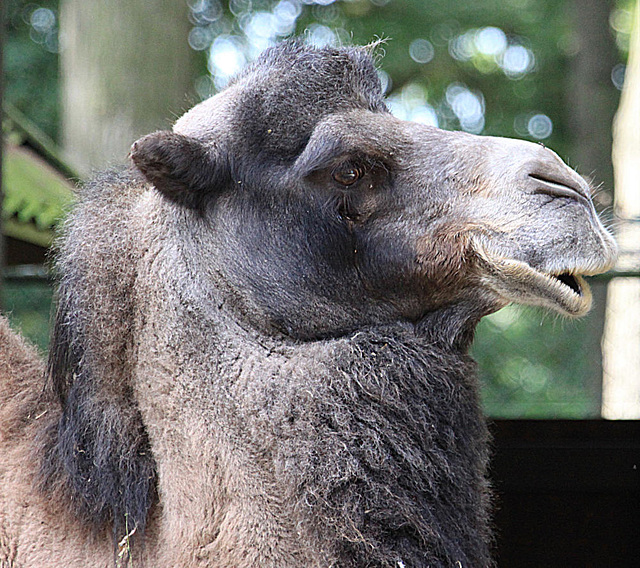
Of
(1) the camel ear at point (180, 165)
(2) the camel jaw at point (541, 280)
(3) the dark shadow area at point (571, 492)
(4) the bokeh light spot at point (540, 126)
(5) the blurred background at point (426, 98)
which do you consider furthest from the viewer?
(4) the bokeh light spot at point (540, 126)

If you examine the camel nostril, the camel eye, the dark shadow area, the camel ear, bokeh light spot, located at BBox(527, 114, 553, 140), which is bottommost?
bokeh light spot, located at BBox(527, 114, 553, 140)

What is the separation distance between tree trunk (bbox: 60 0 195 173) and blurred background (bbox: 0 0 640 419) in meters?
0.01

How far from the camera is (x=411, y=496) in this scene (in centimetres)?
237

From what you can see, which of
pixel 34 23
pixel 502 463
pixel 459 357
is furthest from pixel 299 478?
pixel 34 23

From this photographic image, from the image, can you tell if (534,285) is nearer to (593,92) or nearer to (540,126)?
(593,92)

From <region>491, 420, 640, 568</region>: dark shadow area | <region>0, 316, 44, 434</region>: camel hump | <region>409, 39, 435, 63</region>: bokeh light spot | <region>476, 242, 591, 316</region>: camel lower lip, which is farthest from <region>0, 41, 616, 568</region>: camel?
<region>409, 39, 435, 63</region>: bokeh light spot

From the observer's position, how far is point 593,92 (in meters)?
11.1

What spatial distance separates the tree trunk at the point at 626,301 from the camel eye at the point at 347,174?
221 inches

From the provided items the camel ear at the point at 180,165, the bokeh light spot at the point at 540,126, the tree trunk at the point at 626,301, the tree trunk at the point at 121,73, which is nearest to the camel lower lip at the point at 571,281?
the camel ear at the point at 180,165

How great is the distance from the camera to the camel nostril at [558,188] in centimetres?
233

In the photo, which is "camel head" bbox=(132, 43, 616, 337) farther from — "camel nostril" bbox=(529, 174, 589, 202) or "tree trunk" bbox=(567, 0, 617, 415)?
"tree trunk" bbox=(567, 0, 617, 415)

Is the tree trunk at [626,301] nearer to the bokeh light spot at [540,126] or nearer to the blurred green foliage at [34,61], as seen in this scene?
the bokeh light spot at [540,126]

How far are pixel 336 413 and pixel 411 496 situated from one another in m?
0.30

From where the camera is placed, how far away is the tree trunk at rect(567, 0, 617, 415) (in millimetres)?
10398
